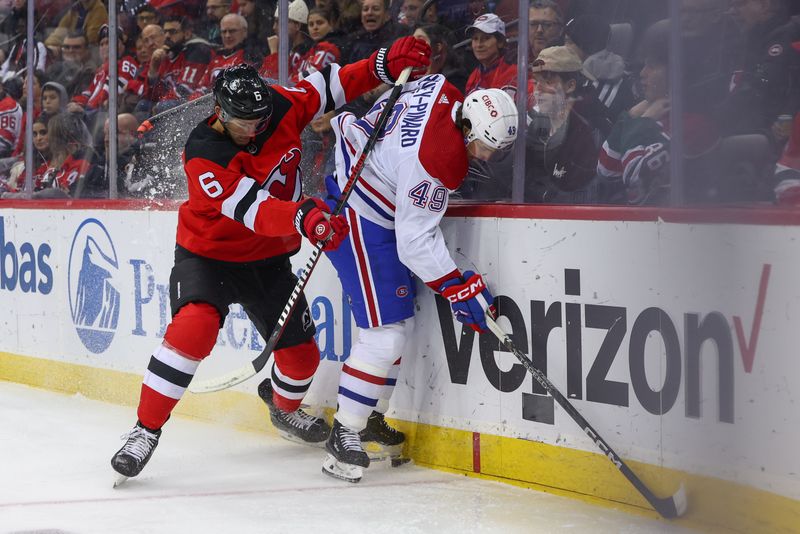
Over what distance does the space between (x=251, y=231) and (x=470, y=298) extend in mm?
778

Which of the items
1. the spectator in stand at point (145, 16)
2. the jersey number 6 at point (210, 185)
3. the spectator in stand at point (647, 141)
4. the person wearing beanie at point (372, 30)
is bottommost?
the jersey number 6 at point (210, 185)

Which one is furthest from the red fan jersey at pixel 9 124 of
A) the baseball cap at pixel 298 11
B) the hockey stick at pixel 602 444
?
the hockey stick at pixel 602 444

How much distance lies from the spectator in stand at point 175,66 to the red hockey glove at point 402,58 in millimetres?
1217

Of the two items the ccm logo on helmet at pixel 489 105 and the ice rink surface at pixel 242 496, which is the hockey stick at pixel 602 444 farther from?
the ccm logo on helmet at pixel 489 105

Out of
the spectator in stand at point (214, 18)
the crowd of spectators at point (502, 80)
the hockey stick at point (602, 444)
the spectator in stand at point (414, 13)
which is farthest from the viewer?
the spectator in stand at point (214, 18)

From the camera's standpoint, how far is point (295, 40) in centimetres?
402

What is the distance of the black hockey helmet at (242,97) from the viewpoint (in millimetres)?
3057

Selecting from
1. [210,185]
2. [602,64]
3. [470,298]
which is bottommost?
[470,298]

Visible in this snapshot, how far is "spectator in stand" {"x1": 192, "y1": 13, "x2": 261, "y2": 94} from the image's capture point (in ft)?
13.8

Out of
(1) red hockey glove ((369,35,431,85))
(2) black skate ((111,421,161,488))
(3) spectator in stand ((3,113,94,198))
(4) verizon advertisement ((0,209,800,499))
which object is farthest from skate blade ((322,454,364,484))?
(3) spectator in stand ((3,113,94,198))

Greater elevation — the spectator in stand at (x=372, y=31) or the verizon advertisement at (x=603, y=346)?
the spectator in stand at (x=372, y=31)

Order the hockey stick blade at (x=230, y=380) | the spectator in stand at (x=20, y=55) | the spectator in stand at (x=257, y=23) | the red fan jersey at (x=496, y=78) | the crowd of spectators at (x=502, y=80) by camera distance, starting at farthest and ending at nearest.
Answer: the spectator in stand at (x=20, y=55), the spectator in stand at (x=257, y=23), the hockey stick blade at (x=230, y=380), the red fan jersey at (x=496, y=78), the crowd of spectators at (x=502, y=80)

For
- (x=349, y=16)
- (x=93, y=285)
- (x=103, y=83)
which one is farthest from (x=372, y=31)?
(x=93, y=285)

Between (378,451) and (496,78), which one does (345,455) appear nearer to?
(378,451)
